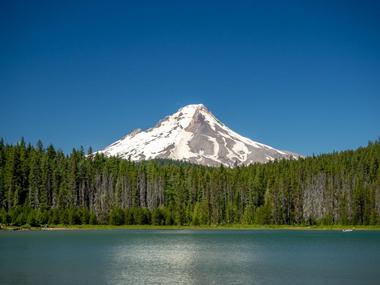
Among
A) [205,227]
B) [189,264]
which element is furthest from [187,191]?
[189,264]

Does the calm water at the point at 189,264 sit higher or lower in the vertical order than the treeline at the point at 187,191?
lower

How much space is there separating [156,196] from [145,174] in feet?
32.7

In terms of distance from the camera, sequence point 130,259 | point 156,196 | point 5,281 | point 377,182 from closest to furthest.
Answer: point 5,281
point 130,259
point 377,182
point 156,196

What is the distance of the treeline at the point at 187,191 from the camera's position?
525 ft

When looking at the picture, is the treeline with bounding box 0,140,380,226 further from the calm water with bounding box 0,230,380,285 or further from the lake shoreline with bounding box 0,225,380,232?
the calm water with bounding box 0,230,380,285

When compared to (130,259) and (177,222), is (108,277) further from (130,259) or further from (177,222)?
(177,222)

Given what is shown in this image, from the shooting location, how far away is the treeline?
159875 mm

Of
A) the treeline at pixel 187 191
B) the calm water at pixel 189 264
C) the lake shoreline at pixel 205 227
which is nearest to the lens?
the calm water at pixel 189 264

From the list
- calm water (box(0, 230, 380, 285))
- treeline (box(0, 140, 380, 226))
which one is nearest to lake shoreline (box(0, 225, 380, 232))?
treeline (box(0, 140, 380, 226))

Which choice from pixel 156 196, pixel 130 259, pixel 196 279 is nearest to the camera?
pixel 196 279

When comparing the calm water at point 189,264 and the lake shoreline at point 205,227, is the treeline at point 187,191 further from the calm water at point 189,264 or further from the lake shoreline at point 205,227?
the calm water at point 189,264

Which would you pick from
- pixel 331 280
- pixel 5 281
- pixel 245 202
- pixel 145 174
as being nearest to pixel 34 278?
pixel 5 281

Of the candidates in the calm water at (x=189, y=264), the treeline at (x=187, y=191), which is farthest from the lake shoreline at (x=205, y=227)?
the calm water at (x=189, y=264)

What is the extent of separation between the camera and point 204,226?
550 ft
